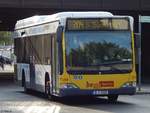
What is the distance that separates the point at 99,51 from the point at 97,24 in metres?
0.87

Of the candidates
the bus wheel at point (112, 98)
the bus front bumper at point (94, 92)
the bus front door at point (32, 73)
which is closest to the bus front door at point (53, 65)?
the bus front bumper at point (94, 92)

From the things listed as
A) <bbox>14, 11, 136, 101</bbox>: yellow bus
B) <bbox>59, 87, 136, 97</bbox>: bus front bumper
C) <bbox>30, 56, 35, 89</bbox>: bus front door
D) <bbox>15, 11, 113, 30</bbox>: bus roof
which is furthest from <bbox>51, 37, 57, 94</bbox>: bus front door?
<bbox>30, 56, 35, 89</bbox>: bus front door

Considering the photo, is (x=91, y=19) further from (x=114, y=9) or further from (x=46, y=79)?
(x=114, y=9)

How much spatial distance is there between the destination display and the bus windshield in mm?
155

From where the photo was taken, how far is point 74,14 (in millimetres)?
19875

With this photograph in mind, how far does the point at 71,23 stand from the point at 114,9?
17.3m

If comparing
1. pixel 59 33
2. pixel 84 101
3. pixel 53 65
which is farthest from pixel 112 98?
pixel 59 33

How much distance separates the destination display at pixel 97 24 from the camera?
19672 millimetres

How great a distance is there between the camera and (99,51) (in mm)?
19656

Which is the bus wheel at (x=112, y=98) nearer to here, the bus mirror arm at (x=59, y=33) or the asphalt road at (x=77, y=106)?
the asphalt road at (x=77, y=106)

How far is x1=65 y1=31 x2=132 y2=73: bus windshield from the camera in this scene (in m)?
19.4

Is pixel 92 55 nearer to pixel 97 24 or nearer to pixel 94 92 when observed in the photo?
pixel 97 24

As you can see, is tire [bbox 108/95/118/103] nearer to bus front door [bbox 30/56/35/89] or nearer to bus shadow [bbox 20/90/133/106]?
bus shadow [bbox 20/90/133/106]

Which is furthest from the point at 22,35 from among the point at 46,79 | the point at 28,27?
the point at 46,79
